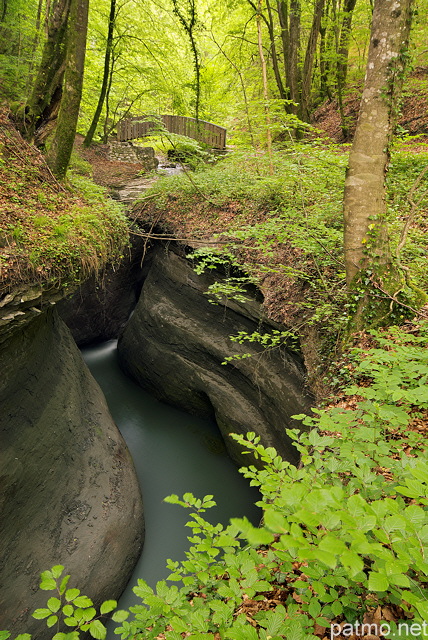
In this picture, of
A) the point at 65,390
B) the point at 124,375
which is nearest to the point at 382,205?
the point at 65,390

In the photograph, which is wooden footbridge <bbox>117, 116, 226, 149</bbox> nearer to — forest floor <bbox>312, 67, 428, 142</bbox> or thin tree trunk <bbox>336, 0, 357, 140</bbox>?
forest floor <bbox>312, 67, 428, 142</bbox>

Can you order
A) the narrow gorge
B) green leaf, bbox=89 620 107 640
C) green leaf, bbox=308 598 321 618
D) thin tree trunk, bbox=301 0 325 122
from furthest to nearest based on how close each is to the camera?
1. thin tree trunk, bbox=301 0 325 122
2. the narrow gorge
3. green leaf, bbox=89 620 107 640
4. green leaf, bbox=308 598 321 618

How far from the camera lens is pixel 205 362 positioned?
8.81 meters

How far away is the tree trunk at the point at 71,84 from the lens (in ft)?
21.3

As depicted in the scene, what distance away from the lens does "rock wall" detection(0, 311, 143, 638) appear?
15.1 ft

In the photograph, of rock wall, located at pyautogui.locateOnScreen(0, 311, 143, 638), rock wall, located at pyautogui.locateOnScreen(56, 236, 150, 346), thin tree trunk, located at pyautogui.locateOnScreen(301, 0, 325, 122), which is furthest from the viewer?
rock wall, located at pyautogui.locateOnScreen(56, 236, 150, 346)

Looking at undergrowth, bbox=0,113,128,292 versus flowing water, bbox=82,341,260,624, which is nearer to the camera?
undergrowth, bbox=0,113,128,292

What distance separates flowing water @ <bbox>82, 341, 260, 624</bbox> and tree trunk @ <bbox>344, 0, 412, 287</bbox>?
19.0 ft

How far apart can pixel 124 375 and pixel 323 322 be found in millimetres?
8597

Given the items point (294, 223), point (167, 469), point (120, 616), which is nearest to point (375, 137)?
point (294, 223)

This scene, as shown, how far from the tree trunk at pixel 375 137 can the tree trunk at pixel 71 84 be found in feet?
18.6

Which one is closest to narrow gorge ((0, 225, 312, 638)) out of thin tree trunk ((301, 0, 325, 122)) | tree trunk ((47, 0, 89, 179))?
tree trunk ((47, 0, 89, 179))

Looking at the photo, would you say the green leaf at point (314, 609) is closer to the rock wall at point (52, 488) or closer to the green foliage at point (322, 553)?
the green foliage at point (322, 553)

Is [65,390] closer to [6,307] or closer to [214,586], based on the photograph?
[6,307]
